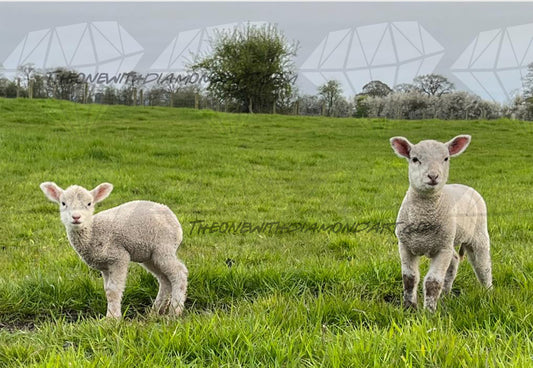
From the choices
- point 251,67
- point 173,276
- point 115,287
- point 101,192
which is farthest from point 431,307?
point 251,67

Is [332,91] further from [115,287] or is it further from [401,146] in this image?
[115,287]

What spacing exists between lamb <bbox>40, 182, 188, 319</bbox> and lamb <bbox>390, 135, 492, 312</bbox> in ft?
5.26

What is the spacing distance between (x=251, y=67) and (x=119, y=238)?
1073 inches

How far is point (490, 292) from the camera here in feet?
11.5

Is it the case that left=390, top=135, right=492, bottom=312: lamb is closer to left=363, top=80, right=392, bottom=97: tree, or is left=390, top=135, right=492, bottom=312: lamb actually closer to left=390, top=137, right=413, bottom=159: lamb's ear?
left=390, top=137, right=413, bottom=159: lamb's ear

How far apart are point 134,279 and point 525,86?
166 inches

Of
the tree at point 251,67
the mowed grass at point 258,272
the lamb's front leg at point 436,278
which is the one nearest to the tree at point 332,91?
the mowed grass at point 258,272

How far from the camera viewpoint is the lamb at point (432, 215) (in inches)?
118

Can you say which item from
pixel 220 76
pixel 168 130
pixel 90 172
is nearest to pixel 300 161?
pixel 90 172

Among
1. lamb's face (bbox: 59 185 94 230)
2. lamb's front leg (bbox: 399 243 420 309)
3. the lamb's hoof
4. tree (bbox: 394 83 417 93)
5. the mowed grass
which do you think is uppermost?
tree (bbox: 394 83 417 93)

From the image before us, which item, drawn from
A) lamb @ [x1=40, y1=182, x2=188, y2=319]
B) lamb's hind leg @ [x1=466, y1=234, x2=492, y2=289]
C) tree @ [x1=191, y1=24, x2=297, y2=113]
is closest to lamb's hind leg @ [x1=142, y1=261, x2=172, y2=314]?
lamb @ [x1=40, y1=182, x2=188, y2=319]

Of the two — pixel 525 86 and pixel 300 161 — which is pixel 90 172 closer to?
pixel 300 161

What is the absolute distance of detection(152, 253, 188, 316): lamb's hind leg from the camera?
331cm

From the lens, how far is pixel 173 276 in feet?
11.0
